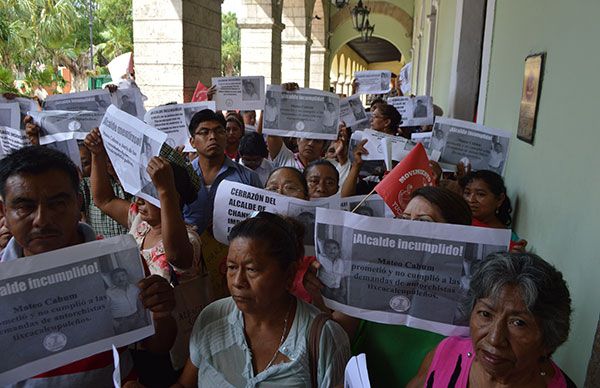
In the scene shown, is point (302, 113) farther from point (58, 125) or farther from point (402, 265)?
point (402, 265)

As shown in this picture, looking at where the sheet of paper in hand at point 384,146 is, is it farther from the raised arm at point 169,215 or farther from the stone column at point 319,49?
the stone column at point 319,49

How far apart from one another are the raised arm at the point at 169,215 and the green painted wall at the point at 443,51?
16.5ft

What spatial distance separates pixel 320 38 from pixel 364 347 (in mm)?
18744

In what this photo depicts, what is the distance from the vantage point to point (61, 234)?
5.43 feet

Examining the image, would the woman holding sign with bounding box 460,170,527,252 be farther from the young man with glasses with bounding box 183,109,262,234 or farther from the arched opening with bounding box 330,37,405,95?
the arched opening with bounding box 330,37,405,95

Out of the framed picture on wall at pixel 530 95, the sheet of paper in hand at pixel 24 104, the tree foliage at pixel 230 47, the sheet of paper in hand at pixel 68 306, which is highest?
the tree foliage at pixel 230 47

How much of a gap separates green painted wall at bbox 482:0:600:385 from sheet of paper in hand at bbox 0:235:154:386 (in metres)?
1.46

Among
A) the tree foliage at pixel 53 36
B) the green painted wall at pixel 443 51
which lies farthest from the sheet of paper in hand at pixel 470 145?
the tree foliage at pixel 53 36

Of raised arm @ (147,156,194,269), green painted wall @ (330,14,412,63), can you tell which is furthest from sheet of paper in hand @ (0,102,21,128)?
green painted wall @ (330,14,412,63)

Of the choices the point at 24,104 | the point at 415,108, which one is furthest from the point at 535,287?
the point at 415,108

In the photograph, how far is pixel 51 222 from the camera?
64.2 inches

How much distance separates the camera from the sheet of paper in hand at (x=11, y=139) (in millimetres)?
3334

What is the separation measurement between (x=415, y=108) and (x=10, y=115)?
3.64 m

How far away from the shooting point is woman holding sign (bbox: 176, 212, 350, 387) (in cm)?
159
